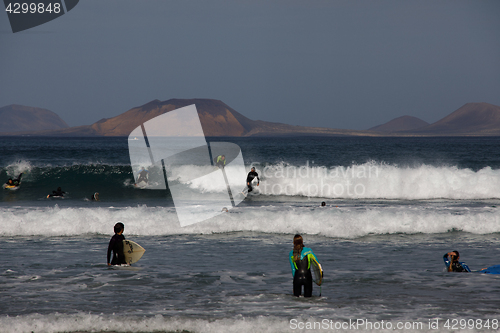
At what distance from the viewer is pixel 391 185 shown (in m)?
23.5

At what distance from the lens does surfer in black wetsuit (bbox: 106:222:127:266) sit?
8.77 metres

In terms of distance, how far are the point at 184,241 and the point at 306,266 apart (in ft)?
19.1

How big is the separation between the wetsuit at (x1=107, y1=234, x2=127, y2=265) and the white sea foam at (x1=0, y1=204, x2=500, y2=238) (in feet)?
11.9

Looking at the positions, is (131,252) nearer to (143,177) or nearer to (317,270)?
(317,270)

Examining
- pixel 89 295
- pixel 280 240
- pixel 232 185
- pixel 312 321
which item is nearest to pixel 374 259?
pixel 280 240

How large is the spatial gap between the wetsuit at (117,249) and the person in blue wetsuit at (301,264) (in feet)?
13.6

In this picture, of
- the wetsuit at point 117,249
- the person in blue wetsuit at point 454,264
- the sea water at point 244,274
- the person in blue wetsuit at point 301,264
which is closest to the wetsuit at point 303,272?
the person in blue wetsuit at point 301,264

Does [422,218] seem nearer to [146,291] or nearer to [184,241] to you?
[184,241]

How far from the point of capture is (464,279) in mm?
8133

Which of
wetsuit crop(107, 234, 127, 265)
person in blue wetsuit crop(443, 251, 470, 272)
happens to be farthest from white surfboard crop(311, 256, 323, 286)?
wetsuit crop(107, 234, 127, 265)

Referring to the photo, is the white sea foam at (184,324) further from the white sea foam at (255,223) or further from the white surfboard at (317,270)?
the white sea foam at (255,223)

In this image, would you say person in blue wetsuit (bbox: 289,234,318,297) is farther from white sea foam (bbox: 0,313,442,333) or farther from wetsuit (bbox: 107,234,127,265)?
wetsuit (bbox: 107,234,127,265)

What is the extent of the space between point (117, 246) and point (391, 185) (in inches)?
723

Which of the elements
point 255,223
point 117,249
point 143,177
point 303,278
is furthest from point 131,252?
point 143,177
